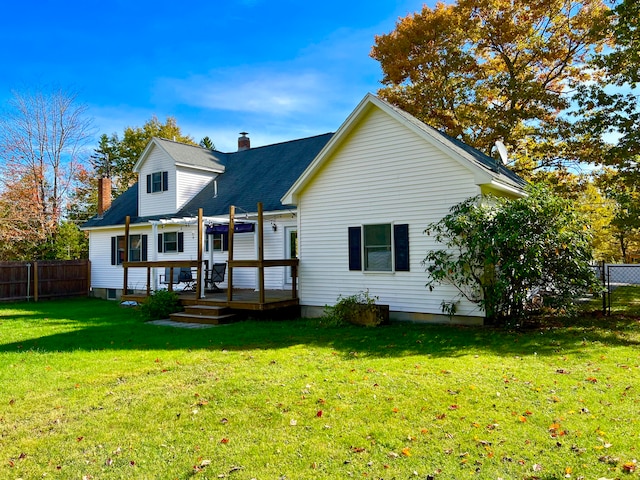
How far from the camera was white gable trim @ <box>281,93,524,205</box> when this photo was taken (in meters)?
9.93

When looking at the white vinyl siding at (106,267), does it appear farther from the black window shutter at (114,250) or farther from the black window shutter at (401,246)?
the black window shutter at (401,246)

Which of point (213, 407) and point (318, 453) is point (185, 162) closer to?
point (213, 407)

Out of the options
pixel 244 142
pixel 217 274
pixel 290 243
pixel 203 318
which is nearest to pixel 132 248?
pixel 217 274

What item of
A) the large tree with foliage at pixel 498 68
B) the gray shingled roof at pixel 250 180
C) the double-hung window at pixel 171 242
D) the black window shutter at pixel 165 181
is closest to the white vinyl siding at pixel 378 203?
the gray shingled roof at pixel 250 180

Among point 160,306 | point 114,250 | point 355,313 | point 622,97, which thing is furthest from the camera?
point 114,250

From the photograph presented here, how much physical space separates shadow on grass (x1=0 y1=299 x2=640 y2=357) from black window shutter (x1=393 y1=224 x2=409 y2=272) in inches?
58.4

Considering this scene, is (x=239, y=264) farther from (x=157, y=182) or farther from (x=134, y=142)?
(x=134, y=142)

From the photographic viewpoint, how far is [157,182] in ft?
62.5

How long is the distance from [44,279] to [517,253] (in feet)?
64.7

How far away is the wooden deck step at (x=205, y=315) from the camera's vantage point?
11.6m

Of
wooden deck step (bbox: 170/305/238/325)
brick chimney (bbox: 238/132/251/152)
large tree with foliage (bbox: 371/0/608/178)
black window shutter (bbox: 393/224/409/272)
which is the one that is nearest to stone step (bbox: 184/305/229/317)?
wooden deck step (bbox: 170/305/238/325)

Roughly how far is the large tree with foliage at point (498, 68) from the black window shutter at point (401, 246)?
37.8 ft

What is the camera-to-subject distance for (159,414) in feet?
16.2

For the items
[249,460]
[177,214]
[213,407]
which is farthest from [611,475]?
[177,214]
